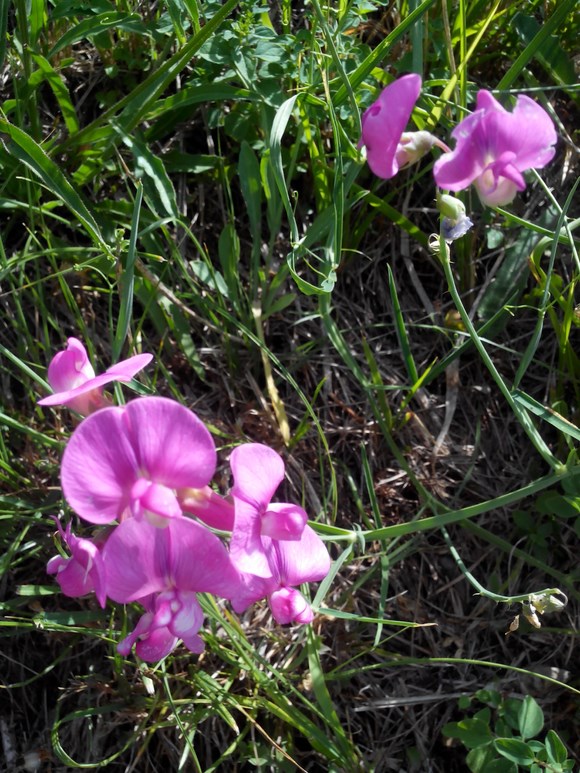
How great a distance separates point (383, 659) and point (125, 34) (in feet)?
A: 5.20

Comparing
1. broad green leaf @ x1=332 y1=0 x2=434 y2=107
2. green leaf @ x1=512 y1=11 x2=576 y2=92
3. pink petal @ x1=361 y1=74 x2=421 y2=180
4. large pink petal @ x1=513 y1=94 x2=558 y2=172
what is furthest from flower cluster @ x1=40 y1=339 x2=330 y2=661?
green leaf @ x1=512 y1=11 x2=576 y2=92

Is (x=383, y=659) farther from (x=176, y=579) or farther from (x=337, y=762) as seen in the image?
(x=176, y=579)

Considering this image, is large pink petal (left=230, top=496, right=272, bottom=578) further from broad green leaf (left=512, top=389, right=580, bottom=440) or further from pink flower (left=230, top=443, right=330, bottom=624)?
broad green leaf (left=512, top=389, right=580, bottom=440)

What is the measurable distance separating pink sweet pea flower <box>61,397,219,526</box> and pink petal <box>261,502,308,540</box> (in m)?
0.15

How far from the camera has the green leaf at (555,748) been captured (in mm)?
1518

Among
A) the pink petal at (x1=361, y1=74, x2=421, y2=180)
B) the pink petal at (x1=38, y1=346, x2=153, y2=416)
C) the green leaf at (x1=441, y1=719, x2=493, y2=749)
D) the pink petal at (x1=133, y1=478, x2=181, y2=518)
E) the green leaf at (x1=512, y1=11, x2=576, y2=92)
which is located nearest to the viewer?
the pink petal at (x1=133, y1=478, x2=181, y2=518)

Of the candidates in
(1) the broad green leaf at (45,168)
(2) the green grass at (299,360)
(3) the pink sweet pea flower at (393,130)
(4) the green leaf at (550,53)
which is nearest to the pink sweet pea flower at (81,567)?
(2) the green grass at (299,360)

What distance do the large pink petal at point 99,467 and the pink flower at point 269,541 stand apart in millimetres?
163

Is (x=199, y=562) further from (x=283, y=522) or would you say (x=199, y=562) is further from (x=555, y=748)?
(x=555, y=748)

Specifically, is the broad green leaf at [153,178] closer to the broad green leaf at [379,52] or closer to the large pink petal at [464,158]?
the broad green leaf at [379,52]

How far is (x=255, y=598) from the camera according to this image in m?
1.21

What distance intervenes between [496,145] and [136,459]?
696 mm

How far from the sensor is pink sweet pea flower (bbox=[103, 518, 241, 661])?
1.06m

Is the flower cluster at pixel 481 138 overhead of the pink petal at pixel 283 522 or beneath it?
overhead
